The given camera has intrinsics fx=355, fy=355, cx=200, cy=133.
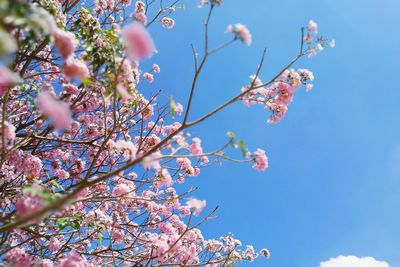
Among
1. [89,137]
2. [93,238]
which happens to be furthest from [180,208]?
[89,137]

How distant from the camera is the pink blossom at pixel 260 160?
3.45m

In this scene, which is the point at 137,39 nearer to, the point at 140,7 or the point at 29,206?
the point at 29,206

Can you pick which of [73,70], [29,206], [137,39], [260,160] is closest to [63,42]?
[73,70]

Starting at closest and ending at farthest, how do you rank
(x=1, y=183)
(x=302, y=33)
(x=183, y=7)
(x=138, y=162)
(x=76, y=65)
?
(x=138, y=162)
(x=76, y=65)
(x=302, y=33)
(x=1, y=183)
(x=183, y=7)

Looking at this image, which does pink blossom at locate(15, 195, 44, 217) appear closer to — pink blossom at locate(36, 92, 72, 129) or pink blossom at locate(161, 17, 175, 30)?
pink blossom at locate(36, 92, 72, 129)

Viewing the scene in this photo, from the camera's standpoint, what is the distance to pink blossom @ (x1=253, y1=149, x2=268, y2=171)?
136 inches

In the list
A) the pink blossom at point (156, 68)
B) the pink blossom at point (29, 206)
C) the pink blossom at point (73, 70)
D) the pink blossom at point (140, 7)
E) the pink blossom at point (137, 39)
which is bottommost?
the pink blossom at point (29, 206)

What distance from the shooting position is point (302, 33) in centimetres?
366

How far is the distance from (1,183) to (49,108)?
422cm

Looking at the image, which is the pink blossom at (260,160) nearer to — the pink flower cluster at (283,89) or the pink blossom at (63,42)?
the pink flower cluster at (283,89)

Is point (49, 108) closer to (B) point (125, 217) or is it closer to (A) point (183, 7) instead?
(B) point (125, 217)

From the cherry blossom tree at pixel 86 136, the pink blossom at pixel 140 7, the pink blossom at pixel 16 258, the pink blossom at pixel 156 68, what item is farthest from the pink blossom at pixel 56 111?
the pink blossom at pixel 156 68

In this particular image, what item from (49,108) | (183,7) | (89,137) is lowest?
(49,108)

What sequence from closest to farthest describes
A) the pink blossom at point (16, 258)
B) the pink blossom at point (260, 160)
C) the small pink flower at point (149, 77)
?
the pink blossom at point (260, 160) → the pink blossom at point (16, 258) → the small pink flower at point (149, 77)
